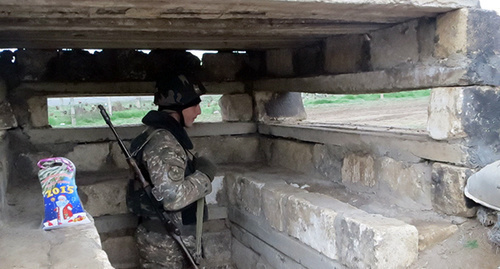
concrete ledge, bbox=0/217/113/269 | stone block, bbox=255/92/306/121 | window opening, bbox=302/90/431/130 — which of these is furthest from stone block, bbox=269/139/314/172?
window opening, bbox=302/90/431/130

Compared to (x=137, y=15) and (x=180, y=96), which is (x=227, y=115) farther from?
(x=137, y=15)

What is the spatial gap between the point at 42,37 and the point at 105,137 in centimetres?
136

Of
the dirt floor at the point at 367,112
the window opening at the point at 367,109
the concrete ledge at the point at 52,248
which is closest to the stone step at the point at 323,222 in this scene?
the concrete ledge at the point at 52,248

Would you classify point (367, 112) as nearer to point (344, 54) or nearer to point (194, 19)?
point (344, 54)

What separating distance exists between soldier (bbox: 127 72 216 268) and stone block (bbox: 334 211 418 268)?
1383mm

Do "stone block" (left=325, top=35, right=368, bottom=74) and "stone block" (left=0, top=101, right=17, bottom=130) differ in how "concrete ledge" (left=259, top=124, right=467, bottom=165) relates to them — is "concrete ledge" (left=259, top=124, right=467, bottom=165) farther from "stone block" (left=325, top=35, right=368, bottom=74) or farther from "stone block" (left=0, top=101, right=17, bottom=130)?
"stone block" (left=0, top=101, right=17, bottom=130)

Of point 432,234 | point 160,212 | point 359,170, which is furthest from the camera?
point 160,212

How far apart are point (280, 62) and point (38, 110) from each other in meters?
2.34

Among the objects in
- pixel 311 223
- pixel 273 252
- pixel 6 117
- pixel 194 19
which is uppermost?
pixel 194 19

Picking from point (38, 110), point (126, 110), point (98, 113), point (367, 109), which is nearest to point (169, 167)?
point (38, 110)

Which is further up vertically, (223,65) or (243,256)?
(223,65)

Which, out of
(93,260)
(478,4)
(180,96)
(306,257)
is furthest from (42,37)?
(478,4)

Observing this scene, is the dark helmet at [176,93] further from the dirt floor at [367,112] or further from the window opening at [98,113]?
the window opening at [98,113]

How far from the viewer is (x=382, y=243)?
8.35 ft
